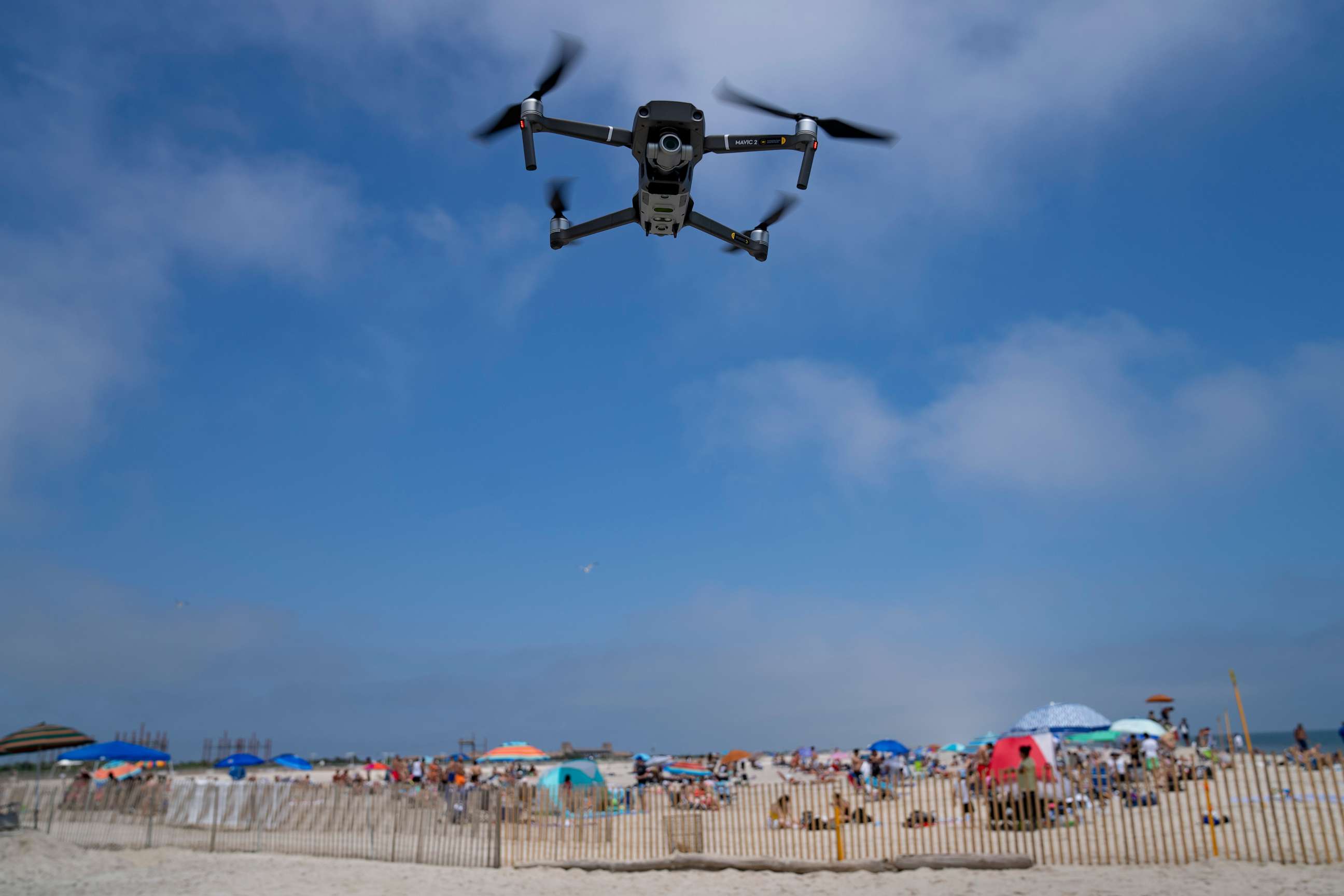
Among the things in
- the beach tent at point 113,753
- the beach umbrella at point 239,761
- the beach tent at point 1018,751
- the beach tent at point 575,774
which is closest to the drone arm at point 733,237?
the beach tent at point 1018,751

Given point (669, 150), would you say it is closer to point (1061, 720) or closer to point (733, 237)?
point (733, 237)

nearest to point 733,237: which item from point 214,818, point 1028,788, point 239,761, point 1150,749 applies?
point 1028,788

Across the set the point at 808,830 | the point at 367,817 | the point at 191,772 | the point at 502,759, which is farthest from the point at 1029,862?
the point at 191,772

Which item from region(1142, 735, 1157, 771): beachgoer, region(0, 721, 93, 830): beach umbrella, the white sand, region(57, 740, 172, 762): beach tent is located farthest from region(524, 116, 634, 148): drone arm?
region(57, 740, 172, 762): beach tent

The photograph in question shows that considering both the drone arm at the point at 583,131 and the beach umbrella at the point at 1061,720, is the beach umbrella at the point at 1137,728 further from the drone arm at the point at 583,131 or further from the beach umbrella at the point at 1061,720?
the drone arm at the point at 583,131

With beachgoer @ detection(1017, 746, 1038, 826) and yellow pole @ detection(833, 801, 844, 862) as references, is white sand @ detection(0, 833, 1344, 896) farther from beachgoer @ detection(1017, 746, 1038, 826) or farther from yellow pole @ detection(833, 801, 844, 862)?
beachgoer @ detection(1017, 746, 1038, 826)
